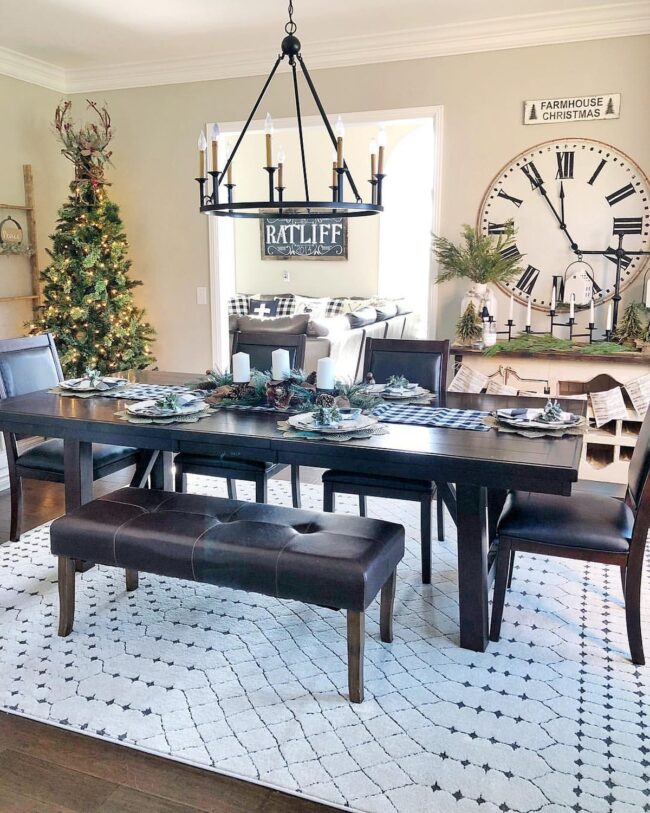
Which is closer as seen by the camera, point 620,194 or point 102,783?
point 102,783

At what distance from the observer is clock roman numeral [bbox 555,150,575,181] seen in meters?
4.48

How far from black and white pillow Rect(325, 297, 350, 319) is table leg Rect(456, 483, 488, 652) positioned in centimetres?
603

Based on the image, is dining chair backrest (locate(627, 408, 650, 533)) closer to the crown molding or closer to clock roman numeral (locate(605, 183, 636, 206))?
clock roman numeral (locate(605, 183, 636, 206))

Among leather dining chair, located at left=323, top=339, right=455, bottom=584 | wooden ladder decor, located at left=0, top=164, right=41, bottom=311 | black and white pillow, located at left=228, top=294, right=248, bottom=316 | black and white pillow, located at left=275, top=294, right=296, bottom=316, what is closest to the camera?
leather dining chair, located at left=323, top=339, right=455, bottom=584

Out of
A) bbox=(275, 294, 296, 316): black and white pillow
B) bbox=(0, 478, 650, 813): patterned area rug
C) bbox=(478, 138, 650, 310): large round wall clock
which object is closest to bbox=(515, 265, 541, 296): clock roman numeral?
bbox=(478, 138, 650, 310): large round wall clock

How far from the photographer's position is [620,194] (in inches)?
175

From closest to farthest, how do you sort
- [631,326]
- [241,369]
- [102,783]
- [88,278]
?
1. [102,783]
2. [241,369]
3. [631,326]
4. [88,278]

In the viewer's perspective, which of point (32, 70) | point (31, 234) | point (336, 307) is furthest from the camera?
point (336, 307)

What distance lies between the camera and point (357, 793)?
1.85m

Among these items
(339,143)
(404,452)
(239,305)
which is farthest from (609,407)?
(239,305)

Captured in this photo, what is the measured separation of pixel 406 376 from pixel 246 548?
60.8 inches

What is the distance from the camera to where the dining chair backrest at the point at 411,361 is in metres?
3.46

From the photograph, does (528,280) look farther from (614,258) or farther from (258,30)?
(258,30)

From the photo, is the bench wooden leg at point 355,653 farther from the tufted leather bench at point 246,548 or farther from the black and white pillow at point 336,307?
the black and white pillow at point 336,307
